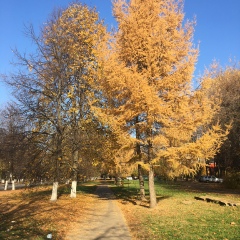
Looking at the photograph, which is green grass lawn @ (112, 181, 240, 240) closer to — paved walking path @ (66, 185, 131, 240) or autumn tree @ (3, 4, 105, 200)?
paved walking path @ (66, 185, 131, 240)

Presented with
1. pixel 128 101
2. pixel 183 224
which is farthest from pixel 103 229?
pixel 128 101

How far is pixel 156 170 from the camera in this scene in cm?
1448

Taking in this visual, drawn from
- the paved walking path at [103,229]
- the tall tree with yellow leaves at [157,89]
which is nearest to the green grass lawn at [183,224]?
the paved walking path at [103,229]

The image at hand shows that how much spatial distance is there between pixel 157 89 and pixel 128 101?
1.40 metres

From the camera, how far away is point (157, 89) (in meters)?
13.2

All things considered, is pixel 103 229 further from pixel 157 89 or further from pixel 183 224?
pixel 157 89

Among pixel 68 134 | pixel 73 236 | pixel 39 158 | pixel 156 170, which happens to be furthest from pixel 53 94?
pixel 73 236

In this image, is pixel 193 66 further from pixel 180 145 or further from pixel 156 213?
pixel 156 213

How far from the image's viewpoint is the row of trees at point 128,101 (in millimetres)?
12953

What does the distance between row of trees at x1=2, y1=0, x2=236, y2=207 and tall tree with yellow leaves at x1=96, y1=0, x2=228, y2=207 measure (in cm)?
4

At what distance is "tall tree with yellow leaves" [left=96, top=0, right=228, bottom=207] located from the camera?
12.7 m

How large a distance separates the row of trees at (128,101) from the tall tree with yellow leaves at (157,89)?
0.15 ft

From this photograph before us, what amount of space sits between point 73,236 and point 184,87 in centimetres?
809

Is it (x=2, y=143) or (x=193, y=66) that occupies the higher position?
(x=193, y=66)
